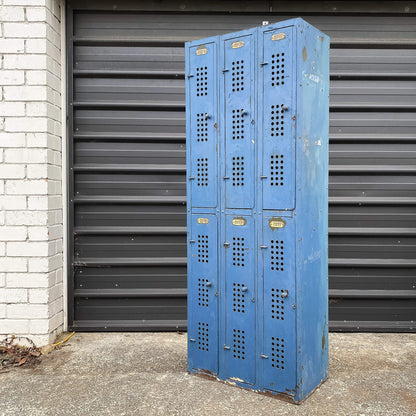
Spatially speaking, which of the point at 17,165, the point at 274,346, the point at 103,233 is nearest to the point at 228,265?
the point at 274,346

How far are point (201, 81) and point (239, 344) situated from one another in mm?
2220

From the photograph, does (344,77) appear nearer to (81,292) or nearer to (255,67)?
A: (255,67)

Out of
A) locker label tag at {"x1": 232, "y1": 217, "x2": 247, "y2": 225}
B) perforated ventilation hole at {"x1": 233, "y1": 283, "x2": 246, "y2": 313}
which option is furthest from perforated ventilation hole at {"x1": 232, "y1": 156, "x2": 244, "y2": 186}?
perforated ventilation hole at {"x1": 233, "y1": 283, "x2": 246, "y2": 313}

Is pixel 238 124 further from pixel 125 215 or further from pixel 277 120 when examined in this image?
pixel 125 215

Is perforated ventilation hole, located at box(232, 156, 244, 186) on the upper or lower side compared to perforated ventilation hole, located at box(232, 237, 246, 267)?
upper

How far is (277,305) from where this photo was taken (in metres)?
3.20

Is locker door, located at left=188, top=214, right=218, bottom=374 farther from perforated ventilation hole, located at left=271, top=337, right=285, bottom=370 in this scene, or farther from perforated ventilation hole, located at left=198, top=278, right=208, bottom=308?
perforated ventilation hole, located at left=271, top=337, right=285, bottom=370

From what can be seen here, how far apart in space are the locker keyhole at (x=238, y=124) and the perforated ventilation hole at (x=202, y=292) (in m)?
1.25

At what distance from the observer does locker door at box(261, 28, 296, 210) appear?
3.04 m

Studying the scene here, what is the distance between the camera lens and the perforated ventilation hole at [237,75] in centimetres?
327

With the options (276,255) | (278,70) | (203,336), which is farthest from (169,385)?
(278,70)

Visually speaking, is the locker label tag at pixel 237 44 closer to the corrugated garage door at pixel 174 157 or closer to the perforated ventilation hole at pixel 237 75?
the perforated ventilation hole at pixel 237 75

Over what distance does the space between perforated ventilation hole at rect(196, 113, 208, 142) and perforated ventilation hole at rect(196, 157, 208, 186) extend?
0.17 meters

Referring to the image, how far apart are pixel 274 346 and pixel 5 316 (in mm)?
2782
